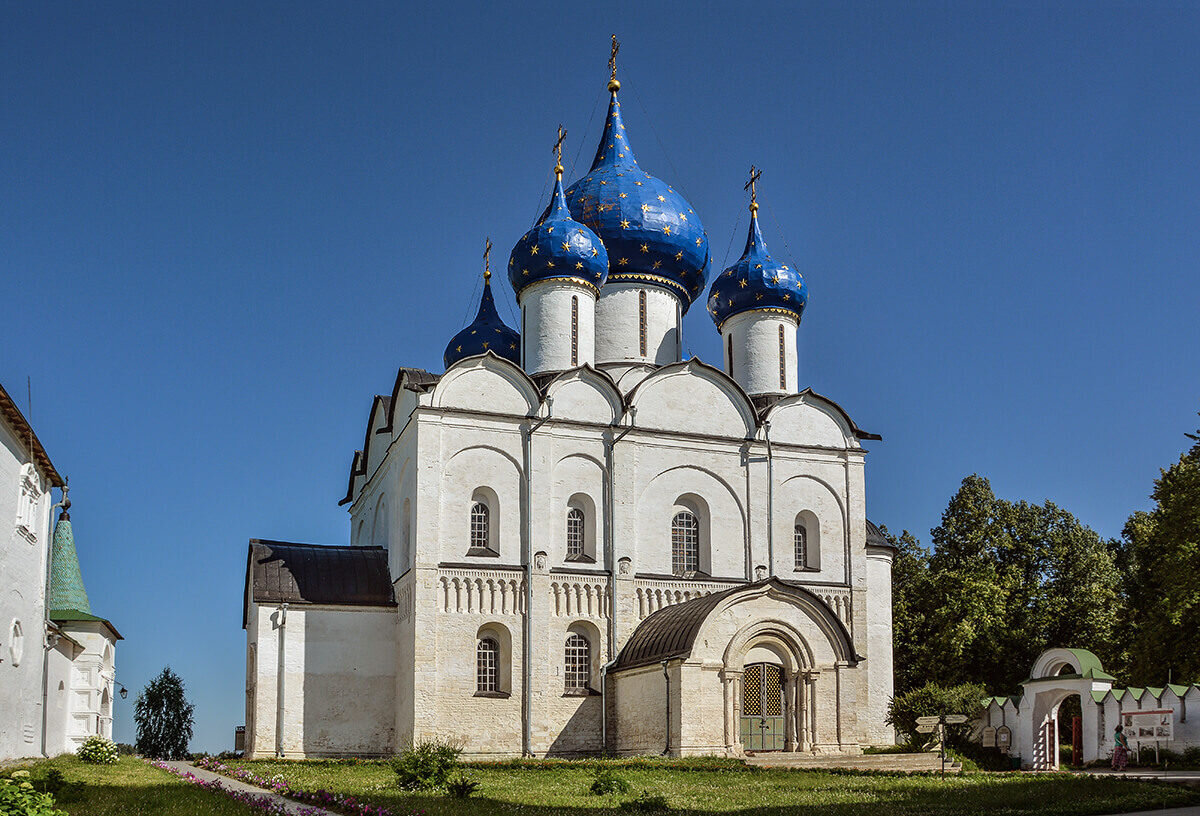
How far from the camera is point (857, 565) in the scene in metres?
25.1

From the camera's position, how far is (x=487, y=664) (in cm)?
2248

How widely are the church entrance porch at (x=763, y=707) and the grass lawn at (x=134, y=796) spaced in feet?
31.8

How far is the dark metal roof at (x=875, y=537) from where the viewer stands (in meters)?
26.2

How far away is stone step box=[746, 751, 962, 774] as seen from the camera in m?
19.8

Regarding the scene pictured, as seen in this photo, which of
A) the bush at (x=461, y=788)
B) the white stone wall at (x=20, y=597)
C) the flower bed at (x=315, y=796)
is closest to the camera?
the flower bed at (x=315, y=796)

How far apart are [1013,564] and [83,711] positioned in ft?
72.9

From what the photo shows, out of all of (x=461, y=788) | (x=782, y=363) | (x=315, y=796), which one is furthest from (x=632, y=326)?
(x=315, y=796)

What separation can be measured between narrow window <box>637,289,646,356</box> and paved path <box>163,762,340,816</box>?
1208 cm

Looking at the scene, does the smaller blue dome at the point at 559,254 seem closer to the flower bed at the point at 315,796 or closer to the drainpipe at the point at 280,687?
the drainpipe at the point at 280,687

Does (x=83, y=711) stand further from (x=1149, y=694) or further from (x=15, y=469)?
(x=1149, y=694)

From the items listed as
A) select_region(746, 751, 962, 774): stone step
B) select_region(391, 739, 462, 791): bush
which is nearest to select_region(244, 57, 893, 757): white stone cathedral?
select_region(746, 751, 962, 774): stone step

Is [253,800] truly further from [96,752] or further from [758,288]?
[758,288]

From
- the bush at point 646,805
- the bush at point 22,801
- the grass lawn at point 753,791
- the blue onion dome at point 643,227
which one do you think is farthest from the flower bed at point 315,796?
the blue onion dome at point 643,227

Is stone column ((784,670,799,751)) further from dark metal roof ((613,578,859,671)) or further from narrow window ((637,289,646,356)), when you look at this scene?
narrow window ((637,289,646,356))
